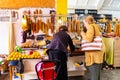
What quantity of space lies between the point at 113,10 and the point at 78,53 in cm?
800

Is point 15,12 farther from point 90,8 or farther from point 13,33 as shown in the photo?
point 90,8

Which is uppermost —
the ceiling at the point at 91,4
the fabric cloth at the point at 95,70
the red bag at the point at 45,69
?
the ceiling at the point at 91,4

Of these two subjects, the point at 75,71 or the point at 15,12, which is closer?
the point at 75,71

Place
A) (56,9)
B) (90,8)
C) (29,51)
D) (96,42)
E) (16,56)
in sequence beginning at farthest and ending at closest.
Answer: (90,8), (56,9), (29,51), (16,56), (96,42)

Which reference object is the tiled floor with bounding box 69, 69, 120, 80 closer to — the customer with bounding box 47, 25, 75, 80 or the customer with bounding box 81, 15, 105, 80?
the customer with bounding box 81, 15, 105, 80

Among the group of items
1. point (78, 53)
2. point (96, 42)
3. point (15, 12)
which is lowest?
point (78, 53)

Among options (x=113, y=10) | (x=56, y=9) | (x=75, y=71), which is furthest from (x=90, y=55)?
(x=113, y=10)

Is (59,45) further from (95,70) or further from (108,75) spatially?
(108,75)

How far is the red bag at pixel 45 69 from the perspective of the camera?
9.00 ft

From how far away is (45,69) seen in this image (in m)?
2.76

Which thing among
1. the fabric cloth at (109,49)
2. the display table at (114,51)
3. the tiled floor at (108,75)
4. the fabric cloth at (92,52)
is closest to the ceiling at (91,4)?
the fabric cloth at (109,49)

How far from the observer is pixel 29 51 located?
4.55 meters

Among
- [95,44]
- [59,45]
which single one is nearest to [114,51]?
[95,44]

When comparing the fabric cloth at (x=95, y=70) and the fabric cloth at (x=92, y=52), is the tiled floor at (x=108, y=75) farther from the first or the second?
the fabric cloth at (x=92, y=52)
